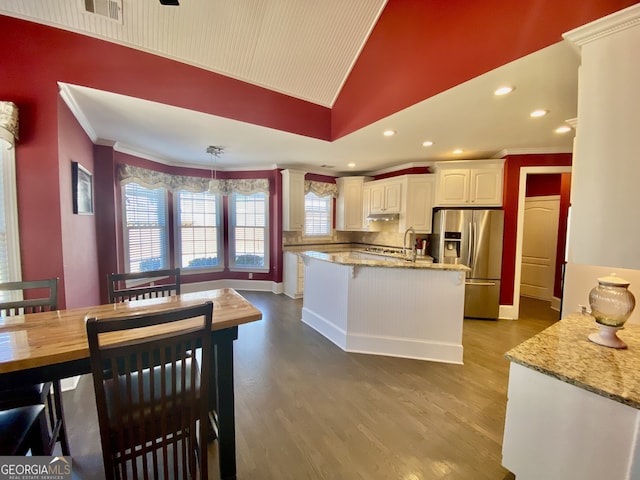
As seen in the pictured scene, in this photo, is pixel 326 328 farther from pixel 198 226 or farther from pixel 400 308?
pixel 198 226

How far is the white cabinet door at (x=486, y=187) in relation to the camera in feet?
12.9

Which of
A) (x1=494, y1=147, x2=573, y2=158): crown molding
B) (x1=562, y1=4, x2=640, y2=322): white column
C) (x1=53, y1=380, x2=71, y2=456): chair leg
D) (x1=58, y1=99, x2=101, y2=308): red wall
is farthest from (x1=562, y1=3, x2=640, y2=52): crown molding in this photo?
(x1=58, y1=99, x2=101, y2=308): red wall

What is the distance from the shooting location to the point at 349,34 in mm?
2754

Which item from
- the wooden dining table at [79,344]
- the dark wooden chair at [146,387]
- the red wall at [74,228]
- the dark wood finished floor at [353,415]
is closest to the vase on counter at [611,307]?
the dark wood finished floor at [353,415]

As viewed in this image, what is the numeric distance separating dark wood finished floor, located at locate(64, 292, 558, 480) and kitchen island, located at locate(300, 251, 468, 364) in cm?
15

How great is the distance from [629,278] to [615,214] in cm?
91

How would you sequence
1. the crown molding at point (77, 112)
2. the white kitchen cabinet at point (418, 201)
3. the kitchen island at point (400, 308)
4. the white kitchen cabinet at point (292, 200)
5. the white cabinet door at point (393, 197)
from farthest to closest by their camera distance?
1. the white kitchen cabinet at point (292, 200)
2. the white cabinet door at point (393, 197)
3. the white kitchen cabinet at point (418, 201)
4. the kitchen island at point (400, 308)
5. the crown molding at point (77, 112)

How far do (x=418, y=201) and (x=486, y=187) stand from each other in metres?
1.01

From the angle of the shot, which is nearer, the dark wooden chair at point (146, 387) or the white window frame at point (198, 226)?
the dark wooden chair at point (146, 387)

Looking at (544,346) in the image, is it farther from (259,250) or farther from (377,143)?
(259,250)

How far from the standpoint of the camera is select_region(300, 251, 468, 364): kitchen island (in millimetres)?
2729

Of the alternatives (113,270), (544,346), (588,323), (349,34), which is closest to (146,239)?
(113,270)

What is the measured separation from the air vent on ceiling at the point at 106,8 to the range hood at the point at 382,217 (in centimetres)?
426

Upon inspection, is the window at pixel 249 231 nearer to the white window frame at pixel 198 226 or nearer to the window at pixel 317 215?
the white window frame at pixel 198 226
